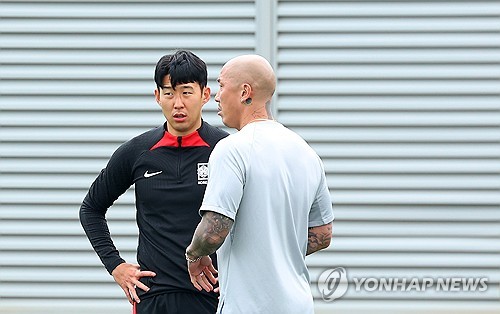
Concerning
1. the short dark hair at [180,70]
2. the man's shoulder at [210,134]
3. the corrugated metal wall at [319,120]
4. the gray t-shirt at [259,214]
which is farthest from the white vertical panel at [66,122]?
the gray t-shirt at [259,214]

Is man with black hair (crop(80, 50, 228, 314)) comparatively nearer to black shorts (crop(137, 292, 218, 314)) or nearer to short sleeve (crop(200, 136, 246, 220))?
black shorts (crop(137, 292, 218, 314))

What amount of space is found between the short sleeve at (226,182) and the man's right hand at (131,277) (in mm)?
832

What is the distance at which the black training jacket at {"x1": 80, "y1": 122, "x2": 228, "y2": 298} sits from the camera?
14.9ft

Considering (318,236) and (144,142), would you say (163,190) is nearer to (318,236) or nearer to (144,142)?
(144,142)

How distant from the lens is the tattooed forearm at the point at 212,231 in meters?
3.86

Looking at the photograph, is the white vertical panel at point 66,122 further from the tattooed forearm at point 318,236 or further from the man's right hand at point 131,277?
the tattooed forearm at point 318,236

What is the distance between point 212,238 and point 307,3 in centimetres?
331

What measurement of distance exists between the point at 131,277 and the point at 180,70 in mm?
915

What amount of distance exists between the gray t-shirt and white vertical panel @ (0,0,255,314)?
3.02 meters

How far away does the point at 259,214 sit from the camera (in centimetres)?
391

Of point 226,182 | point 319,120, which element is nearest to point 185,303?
point 226,182

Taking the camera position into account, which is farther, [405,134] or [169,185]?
[405,134]

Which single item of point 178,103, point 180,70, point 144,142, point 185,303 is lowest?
point 185,303

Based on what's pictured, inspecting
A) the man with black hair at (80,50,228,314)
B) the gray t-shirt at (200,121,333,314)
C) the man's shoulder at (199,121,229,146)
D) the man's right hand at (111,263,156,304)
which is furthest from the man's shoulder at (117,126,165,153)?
the gray t-shirt at (200,121,333,314)
